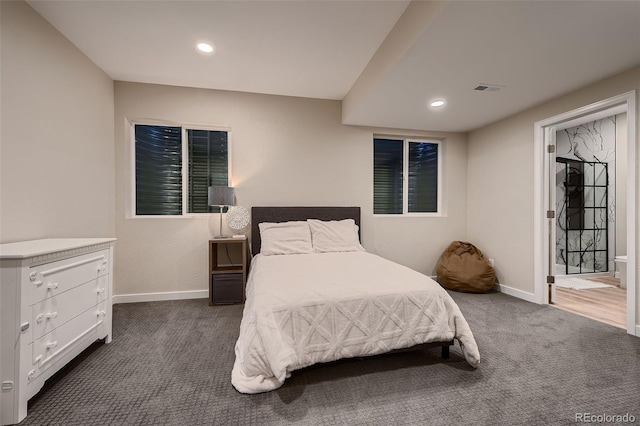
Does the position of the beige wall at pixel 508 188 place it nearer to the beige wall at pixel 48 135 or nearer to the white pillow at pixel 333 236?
the white pillow at pixel 333 236

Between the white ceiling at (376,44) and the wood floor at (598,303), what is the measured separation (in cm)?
232

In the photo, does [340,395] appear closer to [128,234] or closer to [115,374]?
[115,374]

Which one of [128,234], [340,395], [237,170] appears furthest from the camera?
[237,170]

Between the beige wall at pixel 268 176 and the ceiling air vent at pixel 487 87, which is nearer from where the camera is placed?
the ceiling air vent at pixel 487 87

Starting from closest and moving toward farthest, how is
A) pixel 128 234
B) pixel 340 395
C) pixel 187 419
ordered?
pixel 187 419, pixel 340 395, pixel 128 234

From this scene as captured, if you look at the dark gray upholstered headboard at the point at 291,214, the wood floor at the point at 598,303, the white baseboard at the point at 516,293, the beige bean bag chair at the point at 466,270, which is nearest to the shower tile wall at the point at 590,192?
the wood floor at the point at 598,303

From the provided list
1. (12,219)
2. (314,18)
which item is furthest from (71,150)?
(314,18)

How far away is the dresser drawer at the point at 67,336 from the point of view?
148cm

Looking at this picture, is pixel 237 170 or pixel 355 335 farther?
pixel 237 170

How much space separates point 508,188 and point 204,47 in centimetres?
387

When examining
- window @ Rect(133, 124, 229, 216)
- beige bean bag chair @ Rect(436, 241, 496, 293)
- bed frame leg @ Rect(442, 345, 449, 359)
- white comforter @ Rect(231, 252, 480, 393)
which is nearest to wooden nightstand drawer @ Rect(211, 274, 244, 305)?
window @ Rect(133, 124, 229, 216)

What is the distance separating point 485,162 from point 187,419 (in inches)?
170

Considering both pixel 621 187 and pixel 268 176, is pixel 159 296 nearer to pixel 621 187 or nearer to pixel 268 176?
pixel 268 176

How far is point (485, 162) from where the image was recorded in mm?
3830
